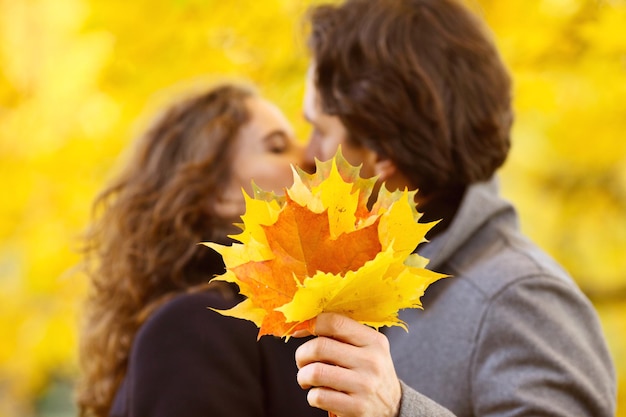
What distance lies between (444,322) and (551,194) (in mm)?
2120

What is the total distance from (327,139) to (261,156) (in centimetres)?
23

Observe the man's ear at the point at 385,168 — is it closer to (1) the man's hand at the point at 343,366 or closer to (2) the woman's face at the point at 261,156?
(2) the woman's face at the point at 261,156

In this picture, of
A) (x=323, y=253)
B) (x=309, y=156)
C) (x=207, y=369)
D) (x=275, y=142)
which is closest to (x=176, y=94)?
(x=275, y=142)

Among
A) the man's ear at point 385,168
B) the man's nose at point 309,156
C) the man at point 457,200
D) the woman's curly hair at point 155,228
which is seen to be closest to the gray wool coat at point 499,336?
the man at point 457,200

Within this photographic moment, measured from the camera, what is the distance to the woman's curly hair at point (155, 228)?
7.22 ft

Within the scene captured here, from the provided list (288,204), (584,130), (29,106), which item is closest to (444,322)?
(288,204)

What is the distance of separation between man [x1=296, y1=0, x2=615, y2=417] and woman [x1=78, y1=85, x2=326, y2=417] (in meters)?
0.24

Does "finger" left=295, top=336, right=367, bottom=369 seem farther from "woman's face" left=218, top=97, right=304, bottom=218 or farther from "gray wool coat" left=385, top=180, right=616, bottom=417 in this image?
"woman's face" left=218, top=97, right=304, bottom=218

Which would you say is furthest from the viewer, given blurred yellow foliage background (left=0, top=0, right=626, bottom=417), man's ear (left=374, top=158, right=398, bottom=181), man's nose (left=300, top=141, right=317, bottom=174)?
blurred yellow foliage background (left=0, top=0, right=626, bottom=417)

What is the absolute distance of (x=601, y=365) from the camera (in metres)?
1.86

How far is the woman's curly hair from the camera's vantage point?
2199 mm

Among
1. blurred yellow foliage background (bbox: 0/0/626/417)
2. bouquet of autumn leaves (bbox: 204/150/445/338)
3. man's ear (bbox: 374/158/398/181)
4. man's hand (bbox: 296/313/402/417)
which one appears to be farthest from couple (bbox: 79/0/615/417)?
blurred yellow foliage background (bbox: 0/0/626/417)

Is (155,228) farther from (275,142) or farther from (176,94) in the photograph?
(176,94)

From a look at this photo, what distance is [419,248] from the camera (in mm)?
2135
